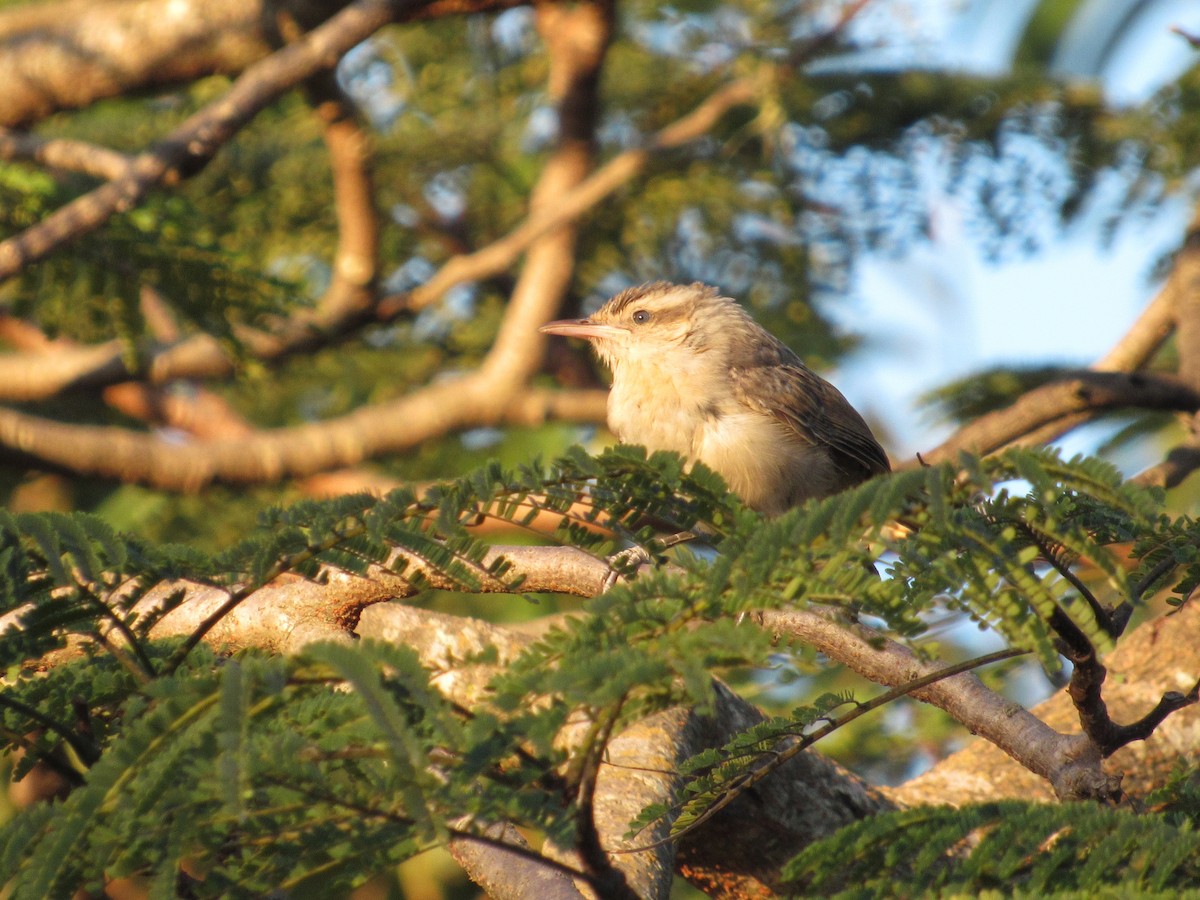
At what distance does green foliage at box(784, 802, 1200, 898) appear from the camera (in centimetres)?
203

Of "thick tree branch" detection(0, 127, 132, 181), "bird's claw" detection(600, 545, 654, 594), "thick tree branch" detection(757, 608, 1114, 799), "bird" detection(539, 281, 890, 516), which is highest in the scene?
"thick tree branch" detection(0, 127, 132, 181)

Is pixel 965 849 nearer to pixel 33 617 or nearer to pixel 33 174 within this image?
pixel 33 617

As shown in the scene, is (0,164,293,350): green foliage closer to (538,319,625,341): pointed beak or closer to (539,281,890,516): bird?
(538,319,625,341): pointed beak

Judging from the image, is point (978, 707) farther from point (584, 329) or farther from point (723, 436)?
point (584, 329)

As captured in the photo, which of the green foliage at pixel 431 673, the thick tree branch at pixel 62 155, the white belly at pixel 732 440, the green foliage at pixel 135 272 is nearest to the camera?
the green foliage at pixel 431 673

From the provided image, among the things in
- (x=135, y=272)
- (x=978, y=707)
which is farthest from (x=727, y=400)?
(x=135, y=272)

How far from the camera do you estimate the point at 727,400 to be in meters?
4.84

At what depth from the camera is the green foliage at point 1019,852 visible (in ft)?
6.67

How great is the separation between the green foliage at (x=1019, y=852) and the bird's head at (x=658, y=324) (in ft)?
9.72

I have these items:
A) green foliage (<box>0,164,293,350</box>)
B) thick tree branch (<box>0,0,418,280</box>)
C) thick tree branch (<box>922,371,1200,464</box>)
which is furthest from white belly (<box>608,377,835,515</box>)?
thick tree branch (<box>0,0,418,280</box>)

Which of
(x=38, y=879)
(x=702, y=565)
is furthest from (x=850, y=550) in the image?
(x=38, y=879)

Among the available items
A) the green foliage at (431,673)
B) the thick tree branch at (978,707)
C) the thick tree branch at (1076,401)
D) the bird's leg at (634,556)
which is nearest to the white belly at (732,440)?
the thick tree branch at (1076,401)

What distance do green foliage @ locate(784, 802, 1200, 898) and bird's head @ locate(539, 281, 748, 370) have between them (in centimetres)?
296

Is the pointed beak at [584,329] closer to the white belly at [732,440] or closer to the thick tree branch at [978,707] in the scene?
the white belly at [732,440]
